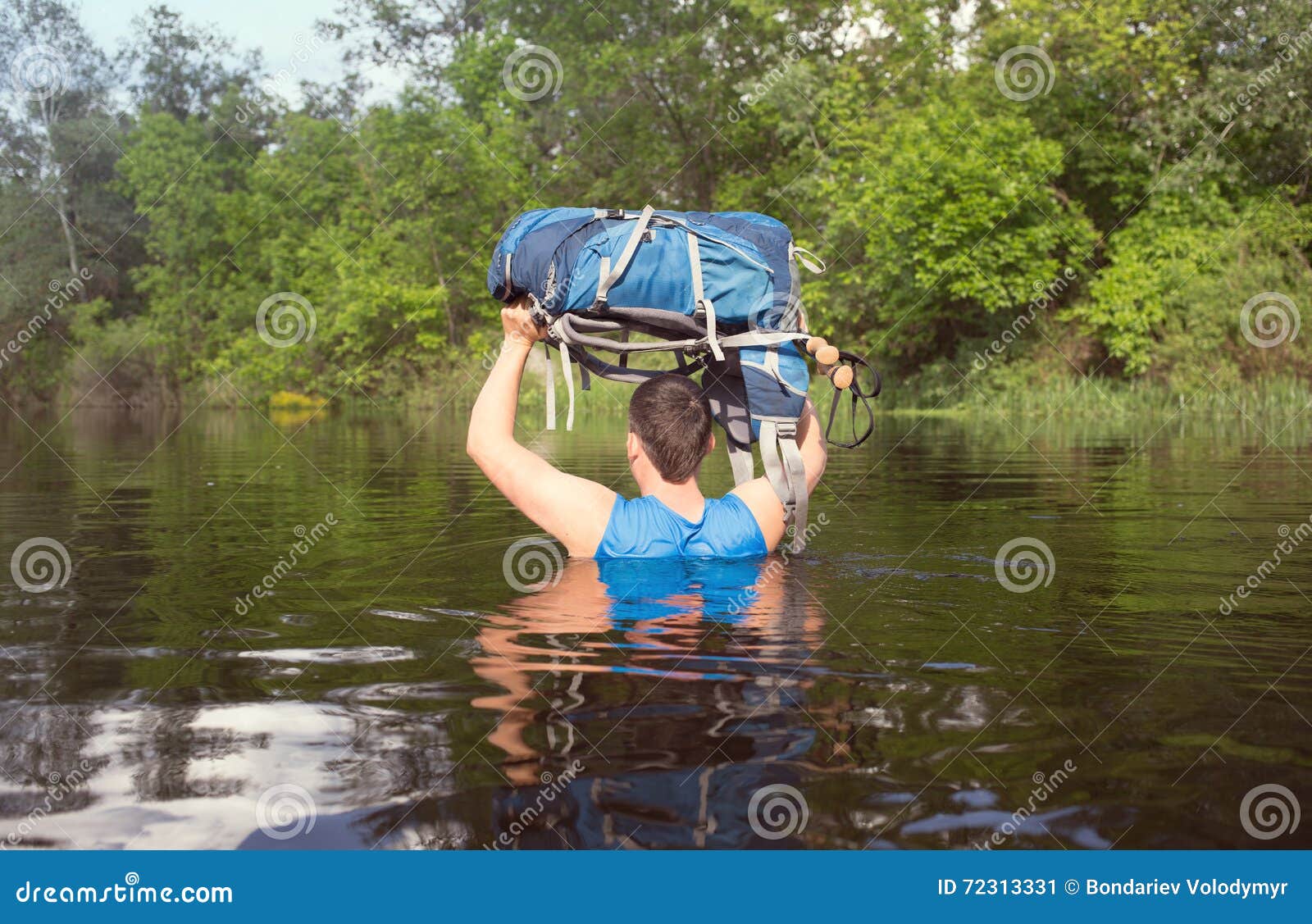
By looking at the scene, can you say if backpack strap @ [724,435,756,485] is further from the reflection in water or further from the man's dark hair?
the reflection in water

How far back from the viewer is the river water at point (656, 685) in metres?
3.25

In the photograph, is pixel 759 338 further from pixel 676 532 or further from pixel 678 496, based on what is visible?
pixel 676 532

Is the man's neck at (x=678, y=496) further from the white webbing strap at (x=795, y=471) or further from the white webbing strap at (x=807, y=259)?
the white webbing strap at (x=807, y=259)

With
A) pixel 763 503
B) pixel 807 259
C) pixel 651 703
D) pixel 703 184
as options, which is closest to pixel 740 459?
pixel 763 503

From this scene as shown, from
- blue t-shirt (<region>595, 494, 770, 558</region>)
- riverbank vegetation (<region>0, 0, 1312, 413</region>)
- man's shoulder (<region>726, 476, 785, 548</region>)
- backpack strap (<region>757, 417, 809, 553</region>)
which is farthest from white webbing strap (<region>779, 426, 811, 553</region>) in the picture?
riverbank vegetation (<region>0, 0, 1312, 413</region>)

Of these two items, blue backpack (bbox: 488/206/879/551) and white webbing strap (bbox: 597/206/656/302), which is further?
blue backpack (bbox: 488/206/879/551)

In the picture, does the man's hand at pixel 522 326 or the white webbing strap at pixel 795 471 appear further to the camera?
the white webbing strap at pixel 795 471

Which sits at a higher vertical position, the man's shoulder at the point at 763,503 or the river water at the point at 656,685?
the man's shoulder at the point at 763,503

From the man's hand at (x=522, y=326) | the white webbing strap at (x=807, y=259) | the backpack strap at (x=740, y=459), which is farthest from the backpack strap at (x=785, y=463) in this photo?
the man's hand at (x=522, y=326)

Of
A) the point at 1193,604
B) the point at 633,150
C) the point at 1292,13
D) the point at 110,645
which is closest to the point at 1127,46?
the point at 1292,13

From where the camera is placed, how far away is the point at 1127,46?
3222 centimetres

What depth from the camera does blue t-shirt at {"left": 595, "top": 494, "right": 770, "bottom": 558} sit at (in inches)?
264

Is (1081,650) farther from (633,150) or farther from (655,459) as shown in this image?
(633,150)

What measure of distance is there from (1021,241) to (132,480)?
23711mm
